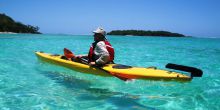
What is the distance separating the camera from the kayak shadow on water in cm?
638

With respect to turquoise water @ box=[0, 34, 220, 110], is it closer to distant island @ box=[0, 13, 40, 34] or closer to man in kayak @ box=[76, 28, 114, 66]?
man in kayak @ box=[76, 28, 114, 66]

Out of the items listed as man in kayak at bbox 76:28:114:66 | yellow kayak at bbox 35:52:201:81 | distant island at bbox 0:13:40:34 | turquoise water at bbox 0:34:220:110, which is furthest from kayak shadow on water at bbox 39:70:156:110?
distant island at bbox 0:13:40:34

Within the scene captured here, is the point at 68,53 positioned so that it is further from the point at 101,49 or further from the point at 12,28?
the point at 12,28

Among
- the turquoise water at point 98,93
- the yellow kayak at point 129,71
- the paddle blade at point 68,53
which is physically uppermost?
the paddle blade at point 68,53

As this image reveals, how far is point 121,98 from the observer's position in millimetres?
6910

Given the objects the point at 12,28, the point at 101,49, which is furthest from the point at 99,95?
the point at 12,28

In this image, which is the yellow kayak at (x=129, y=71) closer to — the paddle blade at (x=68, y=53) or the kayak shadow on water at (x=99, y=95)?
the paddle blade at (x=68, y=53)

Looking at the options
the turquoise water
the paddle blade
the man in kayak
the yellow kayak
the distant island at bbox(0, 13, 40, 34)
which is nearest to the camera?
the turquoise water

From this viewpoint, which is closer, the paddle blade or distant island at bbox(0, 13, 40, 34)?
the paddle blade

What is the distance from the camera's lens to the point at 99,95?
23.4 ft

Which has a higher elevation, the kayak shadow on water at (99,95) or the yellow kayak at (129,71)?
the yellow kayak at (129,71)

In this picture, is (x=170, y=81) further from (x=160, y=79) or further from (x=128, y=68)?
(x=128, y=68)

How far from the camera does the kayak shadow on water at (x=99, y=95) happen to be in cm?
638

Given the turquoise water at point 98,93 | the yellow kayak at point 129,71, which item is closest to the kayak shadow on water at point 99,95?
the turquoise water at point 98,93
